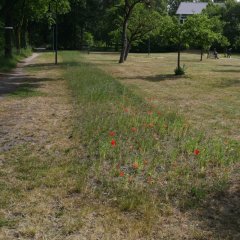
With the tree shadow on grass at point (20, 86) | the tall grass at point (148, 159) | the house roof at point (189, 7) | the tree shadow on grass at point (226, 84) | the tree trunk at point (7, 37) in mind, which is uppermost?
the house roof at point (189, 7)

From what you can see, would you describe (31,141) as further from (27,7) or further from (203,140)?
(27,7)

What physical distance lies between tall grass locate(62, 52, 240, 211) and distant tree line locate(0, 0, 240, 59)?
13388mm

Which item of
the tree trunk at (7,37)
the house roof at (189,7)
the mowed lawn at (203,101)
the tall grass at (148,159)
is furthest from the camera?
the house roof at (189,7)

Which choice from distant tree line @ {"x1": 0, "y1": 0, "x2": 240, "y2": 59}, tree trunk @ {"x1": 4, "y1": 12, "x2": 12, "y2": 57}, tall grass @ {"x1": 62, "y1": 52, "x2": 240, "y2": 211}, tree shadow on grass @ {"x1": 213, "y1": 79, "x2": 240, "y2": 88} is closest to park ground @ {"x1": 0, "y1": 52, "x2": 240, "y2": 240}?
tall grass @ {"x1": 62, "y1": 52, "x2": 240, "y2": 211}

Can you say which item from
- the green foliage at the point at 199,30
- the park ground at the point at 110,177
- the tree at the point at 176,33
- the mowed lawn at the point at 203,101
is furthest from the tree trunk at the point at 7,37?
the park ground at the point at 110,177

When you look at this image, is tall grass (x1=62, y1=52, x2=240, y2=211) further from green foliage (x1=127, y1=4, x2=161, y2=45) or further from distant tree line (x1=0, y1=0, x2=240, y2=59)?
green foliage (x1=127, y1=4, x2=161, y2=45)

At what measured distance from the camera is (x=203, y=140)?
26.3ft

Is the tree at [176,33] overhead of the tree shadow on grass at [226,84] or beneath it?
overhead

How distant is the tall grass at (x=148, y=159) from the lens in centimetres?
534

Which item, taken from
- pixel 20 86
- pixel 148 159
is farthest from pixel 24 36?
pixel 148 159

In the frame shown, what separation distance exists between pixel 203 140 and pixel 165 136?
712 mm

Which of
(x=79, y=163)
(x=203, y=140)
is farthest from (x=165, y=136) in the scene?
(x=79, y=163)

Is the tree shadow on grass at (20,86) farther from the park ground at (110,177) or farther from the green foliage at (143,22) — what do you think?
the green foliage at (143,22)

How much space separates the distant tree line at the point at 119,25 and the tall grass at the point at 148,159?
1339 centimetres
